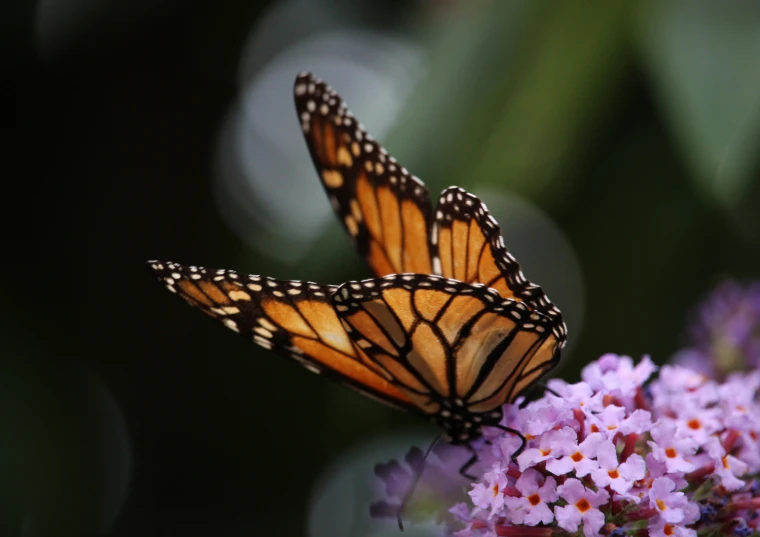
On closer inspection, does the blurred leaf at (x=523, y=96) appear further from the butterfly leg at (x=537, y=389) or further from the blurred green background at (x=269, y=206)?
the butterfly leg at (x=537, y=389)

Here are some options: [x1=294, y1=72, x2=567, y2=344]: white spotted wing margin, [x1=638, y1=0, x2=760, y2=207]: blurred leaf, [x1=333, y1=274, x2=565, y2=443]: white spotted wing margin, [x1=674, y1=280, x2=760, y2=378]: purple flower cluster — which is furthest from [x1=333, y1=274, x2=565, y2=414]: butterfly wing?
[x1=674, y1=280, x2=760, y2=378]: purple flower cluster

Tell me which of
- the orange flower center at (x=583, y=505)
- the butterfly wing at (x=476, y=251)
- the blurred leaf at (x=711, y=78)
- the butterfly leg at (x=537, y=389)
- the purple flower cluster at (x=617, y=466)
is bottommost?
the orange flower center at (x=583, y=505)

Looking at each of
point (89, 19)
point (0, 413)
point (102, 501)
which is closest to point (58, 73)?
point (89, 19)

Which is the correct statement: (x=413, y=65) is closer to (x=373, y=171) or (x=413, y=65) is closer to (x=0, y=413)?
(x=373, y=171)

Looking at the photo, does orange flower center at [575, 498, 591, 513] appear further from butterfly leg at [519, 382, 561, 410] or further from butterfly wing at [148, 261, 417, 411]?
butterfly wing at [148, 261, 417, 411]

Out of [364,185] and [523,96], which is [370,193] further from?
[523,96]

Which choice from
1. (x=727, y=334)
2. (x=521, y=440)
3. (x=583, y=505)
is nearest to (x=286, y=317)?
(x=521, y=440)

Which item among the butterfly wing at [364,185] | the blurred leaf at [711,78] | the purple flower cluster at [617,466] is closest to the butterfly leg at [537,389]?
the purple flower cluster at [617,466]
